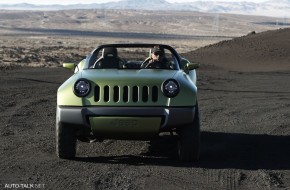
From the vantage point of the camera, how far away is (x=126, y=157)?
8.13 meters

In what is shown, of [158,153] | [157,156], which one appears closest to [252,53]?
[158,153]

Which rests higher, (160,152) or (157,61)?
(157,61)

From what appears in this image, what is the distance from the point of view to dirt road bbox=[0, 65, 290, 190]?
6664mm

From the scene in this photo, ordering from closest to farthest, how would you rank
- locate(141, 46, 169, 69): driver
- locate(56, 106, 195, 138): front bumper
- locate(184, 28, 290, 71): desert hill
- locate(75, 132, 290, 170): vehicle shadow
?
locate(56, 106, 195, 138): front bumper
locate(75, 132, 290, 170): vehicle shadow
locate(141, 46, 169, 69): driver
locate(184, 28, 290, 71): desert hill

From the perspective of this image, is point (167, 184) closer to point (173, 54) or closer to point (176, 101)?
point (176, 101)

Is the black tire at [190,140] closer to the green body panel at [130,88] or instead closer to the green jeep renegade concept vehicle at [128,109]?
the green jeep renegade concept vehicle at [128,109]

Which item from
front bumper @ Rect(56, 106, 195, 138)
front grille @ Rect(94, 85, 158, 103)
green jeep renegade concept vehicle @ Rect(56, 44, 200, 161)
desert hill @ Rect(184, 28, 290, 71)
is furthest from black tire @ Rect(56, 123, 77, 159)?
desert hill @ Rect(184, 28, 290, 71)

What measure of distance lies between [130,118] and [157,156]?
1.26m

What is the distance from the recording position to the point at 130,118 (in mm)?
7184

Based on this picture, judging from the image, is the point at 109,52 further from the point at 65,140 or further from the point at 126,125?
the point at 126,125

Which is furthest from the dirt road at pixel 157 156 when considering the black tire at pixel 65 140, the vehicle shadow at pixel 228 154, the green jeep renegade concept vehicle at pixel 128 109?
the green jeep renegade concept vehicle at pixel 128 109

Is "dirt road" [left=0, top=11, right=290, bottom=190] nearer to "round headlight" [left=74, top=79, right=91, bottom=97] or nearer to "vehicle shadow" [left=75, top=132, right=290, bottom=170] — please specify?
"vehicle shadow" [left=75, top=132, right=290, bottom=170]

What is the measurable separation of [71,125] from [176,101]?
4.22ft

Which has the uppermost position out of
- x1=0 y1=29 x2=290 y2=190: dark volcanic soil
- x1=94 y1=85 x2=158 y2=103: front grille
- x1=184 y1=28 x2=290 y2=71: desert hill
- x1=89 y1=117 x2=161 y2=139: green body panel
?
x1=94 y1=85 x2=158 y2=103: front grille
